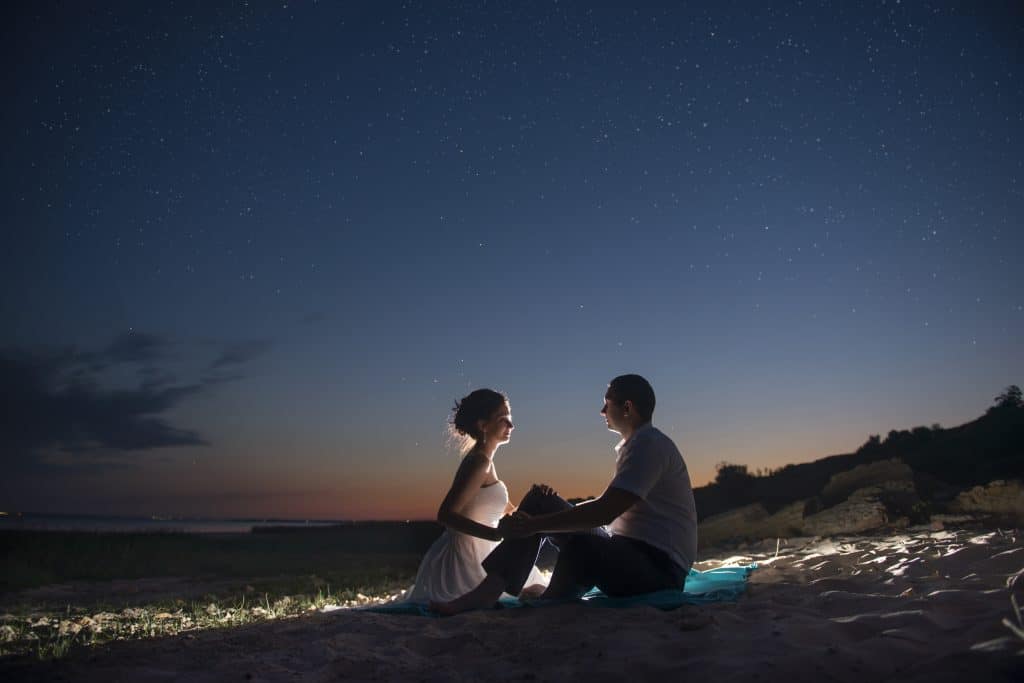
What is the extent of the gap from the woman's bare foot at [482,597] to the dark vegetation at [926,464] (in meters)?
7.95

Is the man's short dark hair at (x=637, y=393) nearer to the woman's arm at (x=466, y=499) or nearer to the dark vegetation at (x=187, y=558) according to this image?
the woman's arm at (x=466, y=499)

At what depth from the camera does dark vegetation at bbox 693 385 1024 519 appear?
457 inches

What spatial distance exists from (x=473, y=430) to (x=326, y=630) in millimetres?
1786

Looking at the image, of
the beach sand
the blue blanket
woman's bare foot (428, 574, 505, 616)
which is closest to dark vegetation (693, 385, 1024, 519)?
the blue blanket

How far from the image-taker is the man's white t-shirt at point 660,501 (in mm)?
4238

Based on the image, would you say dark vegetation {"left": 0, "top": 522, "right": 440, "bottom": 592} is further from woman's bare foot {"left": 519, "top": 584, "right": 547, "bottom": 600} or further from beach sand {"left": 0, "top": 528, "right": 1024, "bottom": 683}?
Answer: beach sand {"left": 0, "top": 528, "right": 1024, "bottom": 683}

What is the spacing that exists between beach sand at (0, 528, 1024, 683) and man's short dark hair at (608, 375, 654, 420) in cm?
128

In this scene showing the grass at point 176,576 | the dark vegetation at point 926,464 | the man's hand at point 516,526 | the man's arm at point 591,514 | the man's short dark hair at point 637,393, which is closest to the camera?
the man's arm at point 591,514

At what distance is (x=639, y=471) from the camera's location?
4172mm

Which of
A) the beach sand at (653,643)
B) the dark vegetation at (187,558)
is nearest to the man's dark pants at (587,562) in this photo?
the beach sand at (653,643)

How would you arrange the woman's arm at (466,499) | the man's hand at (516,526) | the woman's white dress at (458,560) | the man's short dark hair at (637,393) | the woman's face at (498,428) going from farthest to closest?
1. the woman's face at (498,428)
2. the woman's white dress at (458,560)
3. the woman's arm at (466,499)
4. the man's short dark hair at (637,393)
5. the man's hand at (516,526)

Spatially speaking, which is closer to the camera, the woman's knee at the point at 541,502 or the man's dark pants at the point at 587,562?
the man's dark pants at the point at 587,562

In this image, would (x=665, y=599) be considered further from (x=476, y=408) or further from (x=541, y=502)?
(x=476, y=408)

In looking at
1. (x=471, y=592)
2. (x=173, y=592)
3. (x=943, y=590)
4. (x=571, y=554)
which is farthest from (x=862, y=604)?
(x=173, y=592)
